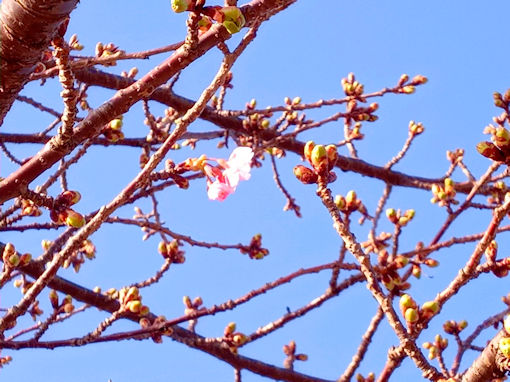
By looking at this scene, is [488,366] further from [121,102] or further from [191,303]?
[191,303]

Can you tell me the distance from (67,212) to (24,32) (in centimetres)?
66

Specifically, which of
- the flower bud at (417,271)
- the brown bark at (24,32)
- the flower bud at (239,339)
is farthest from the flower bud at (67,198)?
the flower bud at (417,271)

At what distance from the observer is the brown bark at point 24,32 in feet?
4.89

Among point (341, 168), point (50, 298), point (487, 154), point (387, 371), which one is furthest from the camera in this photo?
point (341, 168)

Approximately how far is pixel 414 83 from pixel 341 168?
0.86m

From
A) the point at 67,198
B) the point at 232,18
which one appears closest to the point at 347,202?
the point at 67,198

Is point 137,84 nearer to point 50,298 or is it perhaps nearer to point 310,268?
point 310,268

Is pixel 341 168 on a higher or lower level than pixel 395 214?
higher

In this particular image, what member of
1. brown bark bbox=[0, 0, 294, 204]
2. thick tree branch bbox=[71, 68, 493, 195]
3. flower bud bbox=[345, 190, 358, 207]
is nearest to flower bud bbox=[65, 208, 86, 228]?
brown bark bbox=[0, 0, 294, 204]

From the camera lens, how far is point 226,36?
173 centimetres

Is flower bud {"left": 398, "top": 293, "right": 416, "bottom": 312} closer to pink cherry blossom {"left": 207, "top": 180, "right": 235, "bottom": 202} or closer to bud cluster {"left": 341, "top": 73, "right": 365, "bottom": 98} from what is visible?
pink cherry blossom {"left": 207, "top": 180, "right": 235, "bottom": 202}

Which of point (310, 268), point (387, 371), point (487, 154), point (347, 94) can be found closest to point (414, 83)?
point (347, 94)

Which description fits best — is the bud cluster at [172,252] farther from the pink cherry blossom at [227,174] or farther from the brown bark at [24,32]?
the brown bark at [24,32]

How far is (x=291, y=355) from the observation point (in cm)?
498
